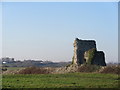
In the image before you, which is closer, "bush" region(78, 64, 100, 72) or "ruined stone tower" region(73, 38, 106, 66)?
"bush" region(78, 64, 100, 72)

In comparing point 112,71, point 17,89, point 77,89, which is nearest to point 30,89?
point 17,89

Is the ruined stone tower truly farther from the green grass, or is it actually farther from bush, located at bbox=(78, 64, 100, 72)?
the green grass

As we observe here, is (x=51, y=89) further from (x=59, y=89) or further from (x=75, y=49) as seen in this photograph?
(x=75, y=49)

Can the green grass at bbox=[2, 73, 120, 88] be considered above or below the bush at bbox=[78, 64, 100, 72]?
above

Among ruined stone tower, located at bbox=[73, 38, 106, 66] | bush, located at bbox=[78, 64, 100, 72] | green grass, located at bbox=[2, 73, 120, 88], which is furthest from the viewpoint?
ruined stone tower, located at bbox=[73, 38, 106, 66]

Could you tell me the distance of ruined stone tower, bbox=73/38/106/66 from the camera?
4100 cm

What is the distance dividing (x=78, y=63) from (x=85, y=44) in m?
3.23

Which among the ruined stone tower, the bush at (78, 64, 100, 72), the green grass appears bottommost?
the bush at (78, 64, 100, 72)

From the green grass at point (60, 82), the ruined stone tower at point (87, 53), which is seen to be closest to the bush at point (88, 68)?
the ruined stone tower at point (87, 53)

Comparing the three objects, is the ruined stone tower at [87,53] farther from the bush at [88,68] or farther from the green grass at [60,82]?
the green grass at [60,82]

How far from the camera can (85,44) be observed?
4300 centimetres

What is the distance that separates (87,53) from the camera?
135ft

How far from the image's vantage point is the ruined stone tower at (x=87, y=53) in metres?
41.0

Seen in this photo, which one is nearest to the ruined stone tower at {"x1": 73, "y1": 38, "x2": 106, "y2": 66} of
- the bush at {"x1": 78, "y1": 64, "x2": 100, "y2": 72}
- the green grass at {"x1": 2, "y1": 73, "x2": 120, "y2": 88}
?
the bush at {"x1": 78, "y1": 64, "x2": 100, "y2": 72}
